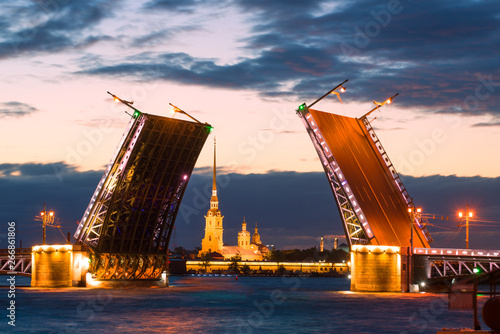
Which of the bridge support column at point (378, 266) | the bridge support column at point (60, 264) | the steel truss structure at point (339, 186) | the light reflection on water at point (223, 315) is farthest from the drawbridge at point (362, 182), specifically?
the bridge support column at point (60, 264)

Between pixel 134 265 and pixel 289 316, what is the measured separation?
85.1ft

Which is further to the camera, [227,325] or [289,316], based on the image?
[289,316]

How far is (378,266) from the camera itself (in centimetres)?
6309

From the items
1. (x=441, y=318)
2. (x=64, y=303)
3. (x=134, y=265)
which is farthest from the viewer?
(x=134, y=265)

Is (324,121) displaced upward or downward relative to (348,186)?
upward

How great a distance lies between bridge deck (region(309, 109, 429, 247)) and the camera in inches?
2486

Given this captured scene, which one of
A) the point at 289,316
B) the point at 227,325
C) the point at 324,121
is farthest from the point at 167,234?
the point at 227,325

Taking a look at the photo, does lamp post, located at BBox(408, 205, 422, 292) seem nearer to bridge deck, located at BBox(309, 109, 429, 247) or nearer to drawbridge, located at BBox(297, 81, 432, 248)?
drawbridge, located at BBox(297, 81, 432, 248)

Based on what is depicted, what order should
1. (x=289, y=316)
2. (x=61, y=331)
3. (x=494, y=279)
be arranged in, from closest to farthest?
1. (x=494, y=279)
2. (x=61, y=331)
3. (x=289, y=316)

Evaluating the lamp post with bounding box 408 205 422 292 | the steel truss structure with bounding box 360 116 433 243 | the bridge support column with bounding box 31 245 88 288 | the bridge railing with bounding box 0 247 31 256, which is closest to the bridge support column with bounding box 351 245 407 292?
A: the lamp post with bounding box 408 205 422 292

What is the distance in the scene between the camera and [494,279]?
76.6ft

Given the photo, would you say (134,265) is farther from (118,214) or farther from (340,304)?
(340,304)

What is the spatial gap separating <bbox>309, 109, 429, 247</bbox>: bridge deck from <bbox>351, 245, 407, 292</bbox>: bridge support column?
889 millimetres

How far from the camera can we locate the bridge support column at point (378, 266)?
62.8 meters
